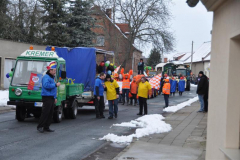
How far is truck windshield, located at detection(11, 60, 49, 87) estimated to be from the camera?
13.8m

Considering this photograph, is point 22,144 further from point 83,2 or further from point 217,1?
point 83,2

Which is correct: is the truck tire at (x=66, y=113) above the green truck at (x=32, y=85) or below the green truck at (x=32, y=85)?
below

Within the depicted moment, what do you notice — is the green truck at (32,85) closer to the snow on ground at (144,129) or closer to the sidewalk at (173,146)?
the snow on ground at (144,129)

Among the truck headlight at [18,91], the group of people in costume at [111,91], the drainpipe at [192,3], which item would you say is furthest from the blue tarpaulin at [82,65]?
the drainpipe at [192,3]

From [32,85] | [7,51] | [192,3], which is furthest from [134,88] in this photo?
[192,3]

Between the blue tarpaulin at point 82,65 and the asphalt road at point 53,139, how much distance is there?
3.46m

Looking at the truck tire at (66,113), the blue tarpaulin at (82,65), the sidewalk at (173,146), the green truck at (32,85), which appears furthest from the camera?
the blue tarpaulin at (82,65)

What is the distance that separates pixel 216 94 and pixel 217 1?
4.92 ft

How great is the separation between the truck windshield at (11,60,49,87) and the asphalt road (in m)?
1.54

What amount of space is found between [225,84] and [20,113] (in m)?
9.55

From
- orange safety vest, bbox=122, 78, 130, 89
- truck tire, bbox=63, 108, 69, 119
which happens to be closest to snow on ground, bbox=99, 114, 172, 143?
truck tire, bbox=63, 108, 69, 119

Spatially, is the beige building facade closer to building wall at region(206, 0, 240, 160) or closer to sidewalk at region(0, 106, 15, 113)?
building wall at region(206, 0, 240, 160)

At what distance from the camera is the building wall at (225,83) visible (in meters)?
5.51

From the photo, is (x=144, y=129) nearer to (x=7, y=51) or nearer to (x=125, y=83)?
(x=125, y=83)
